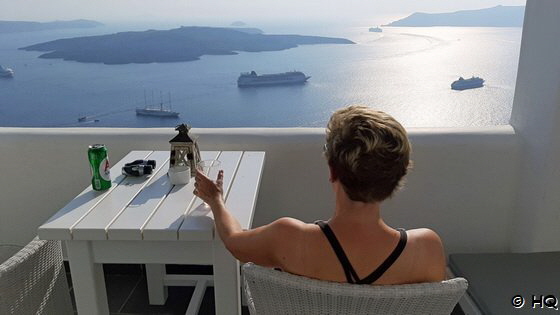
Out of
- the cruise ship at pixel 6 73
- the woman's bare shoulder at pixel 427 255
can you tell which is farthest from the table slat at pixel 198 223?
the cruise ship at pixel 6 73

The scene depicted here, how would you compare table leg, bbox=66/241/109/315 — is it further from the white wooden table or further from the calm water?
the calm water

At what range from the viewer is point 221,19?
1111cm

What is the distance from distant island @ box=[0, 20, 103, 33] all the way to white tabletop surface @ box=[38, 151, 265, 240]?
7154 millimetres

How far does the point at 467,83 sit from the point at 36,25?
23.4ft

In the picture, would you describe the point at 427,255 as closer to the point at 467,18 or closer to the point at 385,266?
the point at 385,266

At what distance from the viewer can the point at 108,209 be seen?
147 centimetres

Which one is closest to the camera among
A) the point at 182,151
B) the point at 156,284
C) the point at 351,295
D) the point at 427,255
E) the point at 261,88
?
the point at 351,295

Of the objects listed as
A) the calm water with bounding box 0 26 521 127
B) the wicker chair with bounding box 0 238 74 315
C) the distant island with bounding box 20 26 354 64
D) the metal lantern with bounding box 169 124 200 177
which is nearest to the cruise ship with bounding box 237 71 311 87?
the calm water with bounding box 0 26 521 127

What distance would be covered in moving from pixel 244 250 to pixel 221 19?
1070cm

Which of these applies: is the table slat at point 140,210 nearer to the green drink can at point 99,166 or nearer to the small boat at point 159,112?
the green drink can at point 99,166

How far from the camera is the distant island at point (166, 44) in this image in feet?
32.4

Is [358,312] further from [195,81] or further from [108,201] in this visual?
[195,81]

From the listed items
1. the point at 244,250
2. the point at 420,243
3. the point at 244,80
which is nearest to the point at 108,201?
the point at 244,250

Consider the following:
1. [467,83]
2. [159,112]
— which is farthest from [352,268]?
[467,83]
